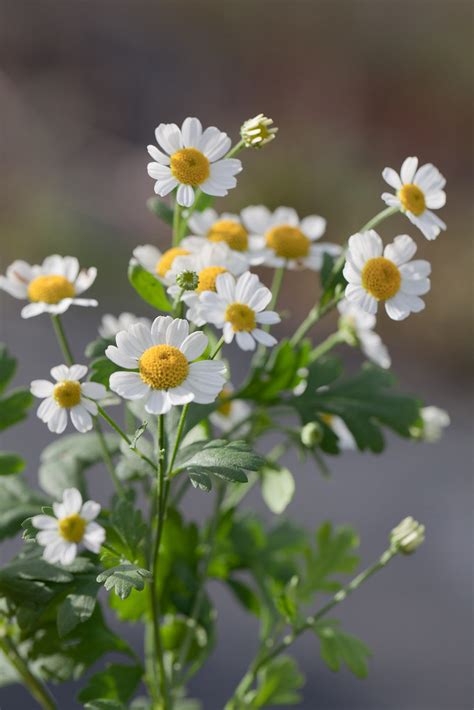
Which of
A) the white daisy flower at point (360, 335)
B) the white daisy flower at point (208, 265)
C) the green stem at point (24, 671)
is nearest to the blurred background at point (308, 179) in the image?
the green stem at point (24, 671)

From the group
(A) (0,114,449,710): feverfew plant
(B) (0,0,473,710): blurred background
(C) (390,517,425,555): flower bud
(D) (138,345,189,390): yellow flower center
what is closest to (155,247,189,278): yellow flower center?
(A) (0,114,449,710): feverfew plant

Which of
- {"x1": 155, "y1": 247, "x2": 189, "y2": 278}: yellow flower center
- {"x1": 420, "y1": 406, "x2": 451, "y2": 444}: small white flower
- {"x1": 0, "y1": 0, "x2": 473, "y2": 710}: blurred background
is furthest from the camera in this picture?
{"x1": 0, "y1": 0, "x2": 473, "y2": 710}: blurred background

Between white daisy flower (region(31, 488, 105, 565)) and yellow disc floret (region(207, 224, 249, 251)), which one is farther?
yellow disc floret (region(207, 224, 249, 251))

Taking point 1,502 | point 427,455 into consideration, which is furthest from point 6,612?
point 427,455

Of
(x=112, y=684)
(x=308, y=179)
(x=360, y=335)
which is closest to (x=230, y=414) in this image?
(x=360, y=335)

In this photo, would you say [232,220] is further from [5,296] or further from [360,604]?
[5,296]

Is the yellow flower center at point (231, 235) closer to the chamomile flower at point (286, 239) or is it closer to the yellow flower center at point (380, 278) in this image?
the chamomile flower at point (286, 239)

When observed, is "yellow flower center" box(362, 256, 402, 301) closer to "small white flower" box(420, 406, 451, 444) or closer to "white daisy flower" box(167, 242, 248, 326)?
"white daisy flower" box(167, 242, 248, 326)

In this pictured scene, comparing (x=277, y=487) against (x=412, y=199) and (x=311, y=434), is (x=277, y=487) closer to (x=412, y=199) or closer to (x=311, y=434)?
(x=311, y=434)

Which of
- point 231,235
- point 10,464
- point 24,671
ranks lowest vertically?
point 24,671
